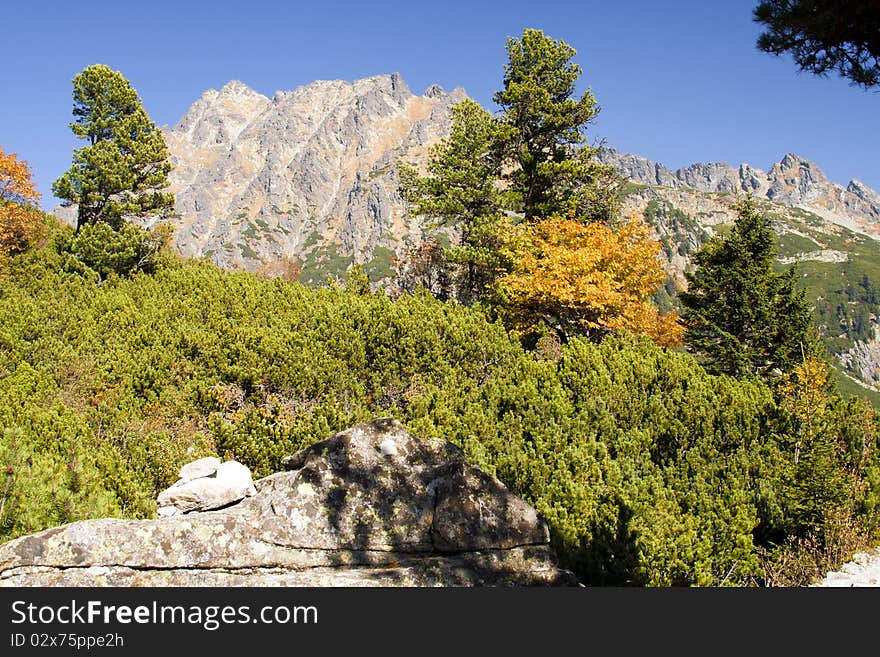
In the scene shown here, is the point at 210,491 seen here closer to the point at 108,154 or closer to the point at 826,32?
the point at 826,32

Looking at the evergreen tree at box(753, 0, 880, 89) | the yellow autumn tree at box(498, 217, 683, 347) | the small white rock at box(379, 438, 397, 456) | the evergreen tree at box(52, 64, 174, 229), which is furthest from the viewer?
the evergreen tree at box(52, 64, 174, 229)

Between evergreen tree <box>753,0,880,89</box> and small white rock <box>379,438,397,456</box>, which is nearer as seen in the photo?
evergreen tree <box>753,0,880,89</box>

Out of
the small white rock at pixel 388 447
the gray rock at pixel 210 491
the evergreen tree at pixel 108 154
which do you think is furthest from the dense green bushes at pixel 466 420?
the evergreen tree at pixel 108 154

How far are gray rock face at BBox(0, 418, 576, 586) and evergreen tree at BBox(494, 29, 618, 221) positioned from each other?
19.1 meters

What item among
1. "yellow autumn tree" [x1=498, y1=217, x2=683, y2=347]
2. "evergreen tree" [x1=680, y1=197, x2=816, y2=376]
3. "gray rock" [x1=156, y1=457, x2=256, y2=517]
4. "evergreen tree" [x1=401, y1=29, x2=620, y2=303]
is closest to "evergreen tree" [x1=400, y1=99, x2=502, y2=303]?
"evergreen tree" [x1=401, y1=29, x2=620, y2=303]

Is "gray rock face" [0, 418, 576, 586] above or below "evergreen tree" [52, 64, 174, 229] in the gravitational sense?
below

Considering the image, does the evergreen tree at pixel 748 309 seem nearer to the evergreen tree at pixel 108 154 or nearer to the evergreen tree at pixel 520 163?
the evergreen tree at pixel 520 163

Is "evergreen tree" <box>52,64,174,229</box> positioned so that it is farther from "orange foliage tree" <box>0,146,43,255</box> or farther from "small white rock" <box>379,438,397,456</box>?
"small white rock" <box>379,438,397,456</box>

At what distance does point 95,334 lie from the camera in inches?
545

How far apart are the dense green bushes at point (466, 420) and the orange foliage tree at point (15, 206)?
3957 mm

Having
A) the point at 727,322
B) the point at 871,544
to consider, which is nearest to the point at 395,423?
the point at 871,544

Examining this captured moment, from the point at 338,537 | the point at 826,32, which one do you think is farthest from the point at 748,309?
the point at 338,537

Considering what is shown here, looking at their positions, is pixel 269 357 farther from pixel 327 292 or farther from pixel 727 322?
pixel 727 322

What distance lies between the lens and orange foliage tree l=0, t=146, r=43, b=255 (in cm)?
1930
